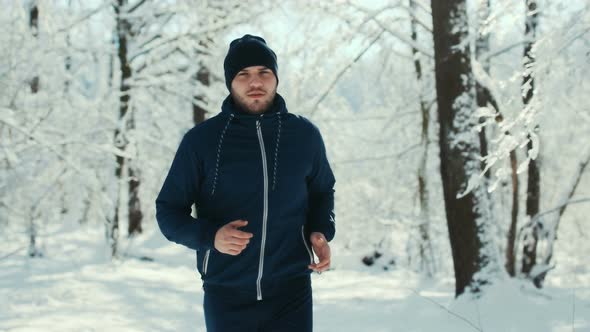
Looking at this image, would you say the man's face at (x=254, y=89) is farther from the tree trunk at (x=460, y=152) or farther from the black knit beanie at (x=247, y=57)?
the tree trunk at (x=460, y=152)

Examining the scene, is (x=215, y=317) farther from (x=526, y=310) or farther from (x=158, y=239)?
(x=158, y=239)

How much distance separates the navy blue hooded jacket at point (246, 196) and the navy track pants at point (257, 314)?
4cm

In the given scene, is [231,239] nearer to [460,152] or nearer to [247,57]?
[247,57]

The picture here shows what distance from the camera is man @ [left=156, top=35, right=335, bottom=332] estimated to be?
2221mm

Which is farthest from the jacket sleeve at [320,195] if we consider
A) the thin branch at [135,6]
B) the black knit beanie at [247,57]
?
the thin branch at [135,6]

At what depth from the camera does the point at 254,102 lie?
92.0 inches

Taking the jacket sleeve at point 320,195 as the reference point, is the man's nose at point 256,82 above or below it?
above

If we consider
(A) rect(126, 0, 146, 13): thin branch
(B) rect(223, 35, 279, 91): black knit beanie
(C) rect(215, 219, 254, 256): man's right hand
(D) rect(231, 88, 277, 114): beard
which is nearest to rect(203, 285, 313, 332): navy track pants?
(C) rect(215, 219, 254, 256): man's right hand

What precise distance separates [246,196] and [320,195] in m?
0.40

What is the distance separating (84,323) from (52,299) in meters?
1.16

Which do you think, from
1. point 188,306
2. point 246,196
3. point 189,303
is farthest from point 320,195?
point 189,303

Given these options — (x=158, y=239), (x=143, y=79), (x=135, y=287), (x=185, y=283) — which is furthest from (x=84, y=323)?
(x=158, y=239)

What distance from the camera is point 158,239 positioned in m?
12.5

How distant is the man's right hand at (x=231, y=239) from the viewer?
2.05 metres
